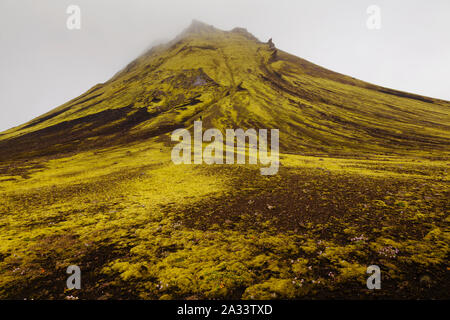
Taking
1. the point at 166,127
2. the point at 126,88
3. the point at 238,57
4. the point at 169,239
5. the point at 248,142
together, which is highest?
the point at 238,57

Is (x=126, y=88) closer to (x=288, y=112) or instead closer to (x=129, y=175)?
(x=288, y=112)

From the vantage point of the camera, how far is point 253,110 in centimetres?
10025

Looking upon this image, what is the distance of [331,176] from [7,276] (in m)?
32.1

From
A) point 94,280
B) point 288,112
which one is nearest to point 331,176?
point 94,280

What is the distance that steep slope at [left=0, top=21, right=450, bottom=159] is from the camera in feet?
246

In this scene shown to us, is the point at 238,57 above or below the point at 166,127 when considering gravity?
above

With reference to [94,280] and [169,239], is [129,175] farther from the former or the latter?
[94,280]

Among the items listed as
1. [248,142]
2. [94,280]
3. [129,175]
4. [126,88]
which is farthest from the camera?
[126,88]

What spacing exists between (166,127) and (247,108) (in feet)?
136

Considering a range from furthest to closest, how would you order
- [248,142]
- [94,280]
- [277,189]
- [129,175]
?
[248,142]
[129,175]
[277,189]
[94,280]

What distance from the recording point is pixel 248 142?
69.8m

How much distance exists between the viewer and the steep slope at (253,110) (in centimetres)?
7506

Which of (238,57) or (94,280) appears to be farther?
(238,57)

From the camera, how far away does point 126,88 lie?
145m
